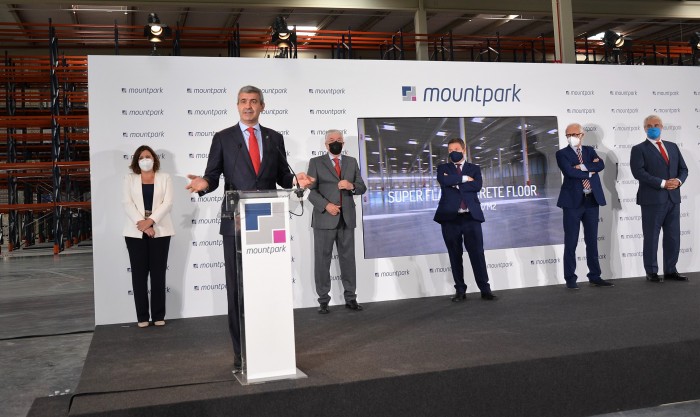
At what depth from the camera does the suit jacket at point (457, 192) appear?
5.62 metres

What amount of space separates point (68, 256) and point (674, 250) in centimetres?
1191

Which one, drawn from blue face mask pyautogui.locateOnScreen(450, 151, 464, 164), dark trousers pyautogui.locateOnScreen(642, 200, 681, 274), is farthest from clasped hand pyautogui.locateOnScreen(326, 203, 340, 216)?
dark trousers pyautogui.locateOnScreen(642, 200, 681, 274)

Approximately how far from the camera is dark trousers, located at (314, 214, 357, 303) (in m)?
5.54

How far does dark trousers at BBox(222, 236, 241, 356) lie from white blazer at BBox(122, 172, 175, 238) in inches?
78.9

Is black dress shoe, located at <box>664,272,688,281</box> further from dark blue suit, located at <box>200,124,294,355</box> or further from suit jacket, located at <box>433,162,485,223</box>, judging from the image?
dark blue suit, located at <box>200,124,294,355</box>

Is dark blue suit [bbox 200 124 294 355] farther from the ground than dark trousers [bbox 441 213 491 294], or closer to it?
farther from the ground

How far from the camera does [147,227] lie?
5.09m

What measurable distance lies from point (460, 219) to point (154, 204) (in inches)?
103

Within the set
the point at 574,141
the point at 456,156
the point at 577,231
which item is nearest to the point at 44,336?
the point at 456,156

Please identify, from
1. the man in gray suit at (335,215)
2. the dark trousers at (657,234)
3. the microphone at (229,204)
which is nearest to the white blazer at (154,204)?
the man in gray suit at (335,215)

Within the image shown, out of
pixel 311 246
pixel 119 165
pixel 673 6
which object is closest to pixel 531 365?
pixel 311 246

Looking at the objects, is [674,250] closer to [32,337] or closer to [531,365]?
[531,365]

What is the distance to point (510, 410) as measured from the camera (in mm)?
3059

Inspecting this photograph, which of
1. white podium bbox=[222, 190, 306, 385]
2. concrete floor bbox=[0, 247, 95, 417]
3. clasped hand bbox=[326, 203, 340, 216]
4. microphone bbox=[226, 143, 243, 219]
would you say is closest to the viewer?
white podium bbox=[222, 190, 306, 385]
